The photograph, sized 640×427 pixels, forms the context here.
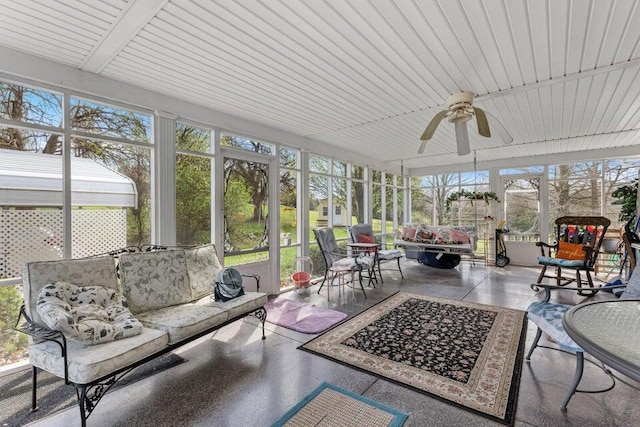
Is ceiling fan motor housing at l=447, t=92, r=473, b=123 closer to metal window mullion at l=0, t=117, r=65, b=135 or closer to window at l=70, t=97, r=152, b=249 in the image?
window at l=70, t=97, r=152, b=249

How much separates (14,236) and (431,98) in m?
4.39

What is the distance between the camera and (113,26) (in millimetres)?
2225

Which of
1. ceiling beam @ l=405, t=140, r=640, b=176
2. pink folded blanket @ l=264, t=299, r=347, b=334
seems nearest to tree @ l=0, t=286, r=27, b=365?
pink folded blanket @ l=264, t=299, r=347, b=334

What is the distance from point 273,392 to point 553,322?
2187mm

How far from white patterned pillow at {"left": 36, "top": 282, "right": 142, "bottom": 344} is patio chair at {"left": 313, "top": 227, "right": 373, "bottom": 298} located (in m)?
2.97

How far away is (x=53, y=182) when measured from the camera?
2799mm

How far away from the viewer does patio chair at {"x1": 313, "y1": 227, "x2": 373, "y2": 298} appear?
478 cm

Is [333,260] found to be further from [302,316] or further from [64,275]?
[64,275]

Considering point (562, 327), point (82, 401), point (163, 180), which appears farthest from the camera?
point (163, 180)

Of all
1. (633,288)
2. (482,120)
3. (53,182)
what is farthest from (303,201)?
(633,288)

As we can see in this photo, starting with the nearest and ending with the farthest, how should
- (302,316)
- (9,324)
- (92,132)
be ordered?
(9,324) → (92,132) → (302,316)

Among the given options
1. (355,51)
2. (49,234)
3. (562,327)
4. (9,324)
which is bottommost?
(9,324)

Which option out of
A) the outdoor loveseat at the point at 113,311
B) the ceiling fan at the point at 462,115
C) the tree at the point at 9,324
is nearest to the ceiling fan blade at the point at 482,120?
the ceiling fan at the point at 462,115

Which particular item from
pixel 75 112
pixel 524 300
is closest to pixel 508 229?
pixel 524 300
